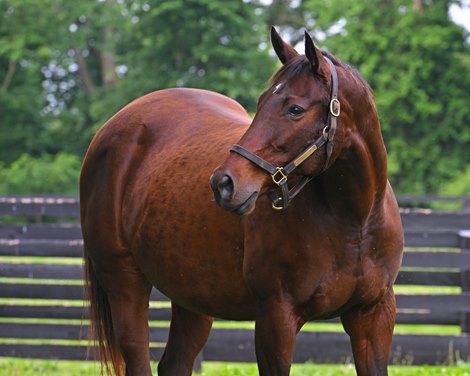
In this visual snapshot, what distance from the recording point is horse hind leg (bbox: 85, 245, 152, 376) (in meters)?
4.84

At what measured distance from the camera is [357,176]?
3730 mm

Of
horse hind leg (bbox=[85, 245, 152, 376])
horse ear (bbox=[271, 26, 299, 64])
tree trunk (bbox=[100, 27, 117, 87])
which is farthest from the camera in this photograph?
tree trunk (bbox=[100, 27, 117, 87])

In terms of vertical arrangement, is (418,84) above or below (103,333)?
below

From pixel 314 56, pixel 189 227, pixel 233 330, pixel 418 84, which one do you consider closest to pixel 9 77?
pixel 418 84

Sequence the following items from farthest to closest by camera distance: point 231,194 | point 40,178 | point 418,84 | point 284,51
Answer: point 418,84 → point 40,178 → point 284,51 → point 231,194

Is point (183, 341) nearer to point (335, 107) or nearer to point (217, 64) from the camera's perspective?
point (335, 107)

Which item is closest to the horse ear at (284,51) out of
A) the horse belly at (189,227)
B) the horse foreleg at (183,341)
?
the horse belly at (189,227)

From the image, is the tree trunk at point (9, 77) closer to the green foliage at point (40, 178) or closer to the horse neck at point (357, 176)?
the green foliage at point (40, 178)

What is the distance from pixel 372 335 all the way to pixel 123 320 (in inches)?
57.3

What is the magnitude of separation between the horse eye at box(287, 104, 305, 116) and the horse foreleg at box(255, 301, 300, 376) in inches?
31.0

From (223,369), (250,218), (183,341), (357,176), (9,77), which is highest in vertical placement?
(357,176)

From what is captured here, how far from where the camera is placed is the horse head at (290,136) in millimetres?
3375

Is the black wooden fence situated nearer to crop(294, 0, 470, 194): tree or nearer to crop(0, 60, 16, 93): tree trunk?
crop(294, 0, 470, 194): tree

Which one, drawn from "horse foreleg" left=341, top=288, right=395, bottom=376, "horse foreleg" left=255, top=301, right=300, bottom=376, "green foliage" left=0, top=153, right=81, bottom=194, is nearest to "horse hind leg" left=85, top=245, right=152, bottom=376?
"horse foreleg" left=255, top=301, right=300, bottom=376
